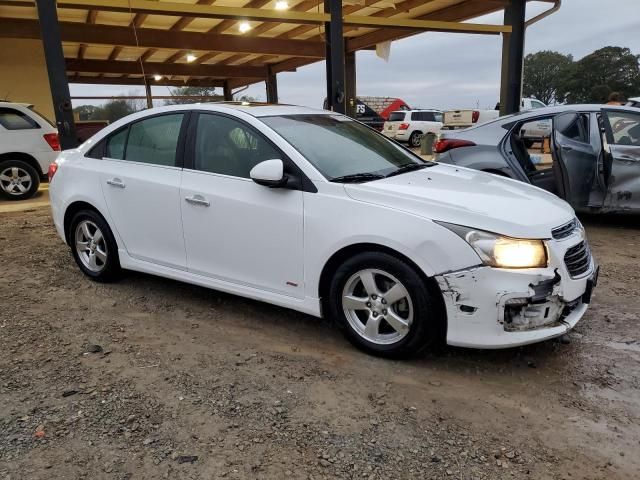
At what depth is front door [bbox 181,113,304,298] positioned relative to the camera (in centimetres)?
334

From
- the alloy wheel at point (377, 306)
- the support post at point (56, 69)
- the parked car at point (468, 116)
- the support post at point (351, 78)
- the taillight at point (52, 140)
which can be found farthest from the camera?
the parked car at point (468, 116)

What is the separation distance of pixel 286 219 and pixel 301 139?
65cm

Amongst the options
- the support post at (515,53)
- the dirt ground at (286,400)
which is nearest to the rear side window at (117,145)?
the dirt ground at (286,400)

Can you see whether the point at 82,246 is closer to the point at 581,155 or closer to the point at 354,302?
the point at 354,302

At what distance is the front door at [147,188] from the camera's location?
390 cm

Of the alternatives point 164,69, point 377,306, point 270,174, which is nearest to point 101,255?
point 270,174

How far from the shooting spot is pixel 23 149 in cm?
915

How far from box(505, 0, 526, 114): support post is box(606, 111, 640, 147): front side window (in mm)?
4400

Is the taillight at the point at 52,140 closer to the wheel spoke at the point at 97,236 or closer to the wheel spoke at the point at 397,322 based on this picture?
the wheel spoke at the point at 97,236

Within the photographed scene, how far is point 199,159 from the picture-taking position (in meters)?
3.81

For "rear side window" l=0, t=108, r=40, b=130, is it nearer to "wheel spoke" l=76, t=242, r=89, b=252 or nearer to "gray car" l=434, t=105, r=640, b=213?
"wheel spoke" l=76, t=242, r=89, b=252

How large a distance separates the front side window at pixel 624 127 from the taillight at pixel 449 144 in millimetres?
1562

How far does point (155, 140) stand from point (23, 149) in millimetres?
6436

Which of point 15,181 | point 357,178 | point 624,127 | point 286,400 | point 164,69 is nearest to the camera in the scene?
point 286,400
